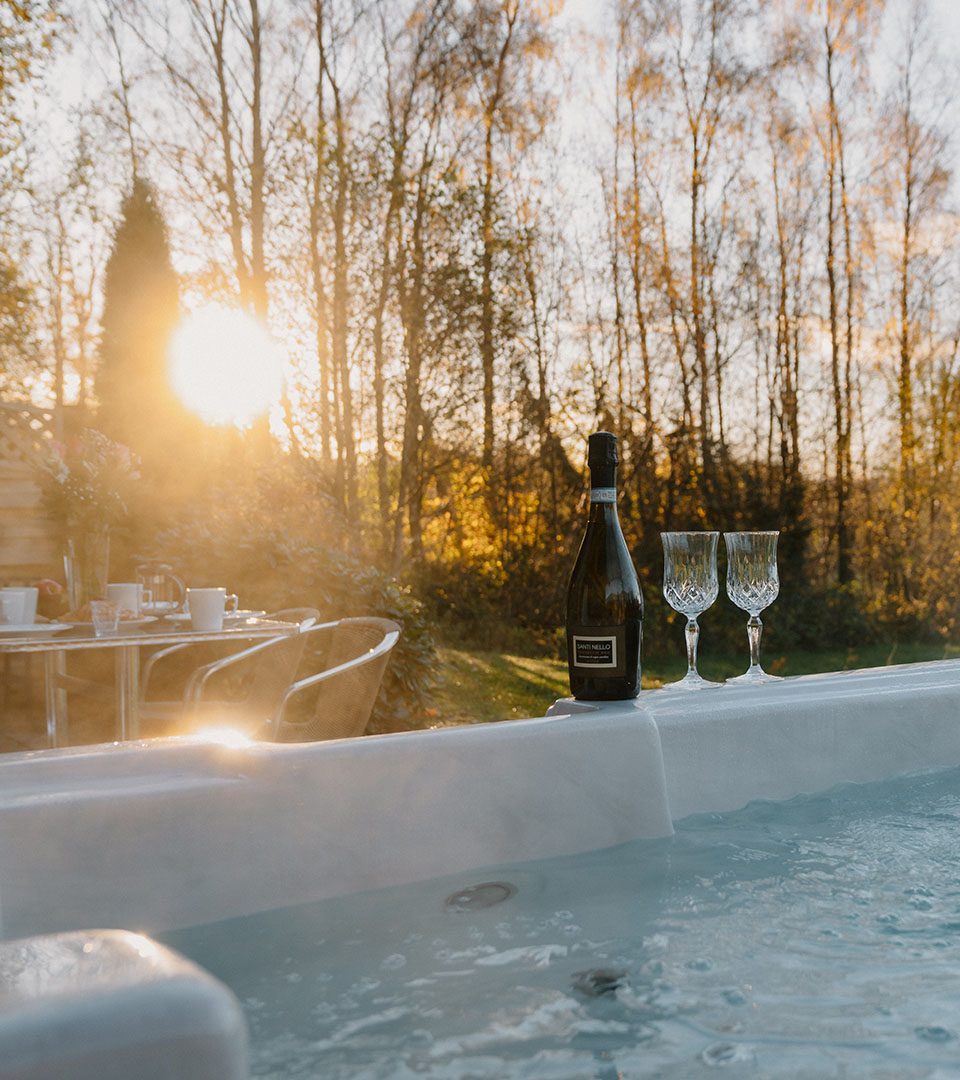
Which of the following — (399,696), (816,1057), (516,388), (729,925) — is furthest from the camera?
(516,388)

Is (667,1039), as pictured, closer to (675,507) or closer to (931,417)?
(675,507)

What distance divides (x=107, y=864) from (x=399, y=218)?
A: 673 cm

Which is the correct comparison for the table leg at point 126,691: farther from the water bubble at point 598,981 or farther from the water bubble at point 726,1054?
the water bubble at point 726,1054

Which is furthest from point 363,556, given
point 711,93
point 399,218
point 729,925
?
point 729,925

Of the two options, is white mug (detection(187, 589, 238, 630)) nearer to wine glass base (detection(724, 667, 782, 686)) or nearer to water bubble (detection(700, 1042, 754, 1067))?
wine glass base (detection(724, 667, 782, 686))

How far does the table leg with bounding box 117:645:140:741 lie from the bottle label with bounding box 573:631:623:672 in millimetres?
1593

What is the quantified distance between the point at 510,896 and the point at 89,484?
1.97 m

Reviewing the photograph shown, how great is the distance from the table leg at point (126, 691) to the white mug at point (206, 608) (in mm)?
190

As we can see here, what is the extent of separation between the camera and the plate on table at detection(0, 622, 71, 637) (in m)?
2.59

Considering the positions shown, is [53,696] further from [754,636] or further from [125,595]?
[754,636]

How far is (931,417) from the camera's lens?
8.89 meters

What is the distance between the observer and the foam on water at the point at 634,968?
36.6 inches

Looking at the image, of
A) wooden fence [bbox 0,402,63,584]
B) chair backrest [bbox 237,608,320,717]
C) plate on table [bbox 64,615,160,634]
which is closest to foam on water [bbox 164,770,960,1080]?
plate on table [bbox 64,615,160,634]

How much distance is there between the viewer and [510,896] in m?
1.29
